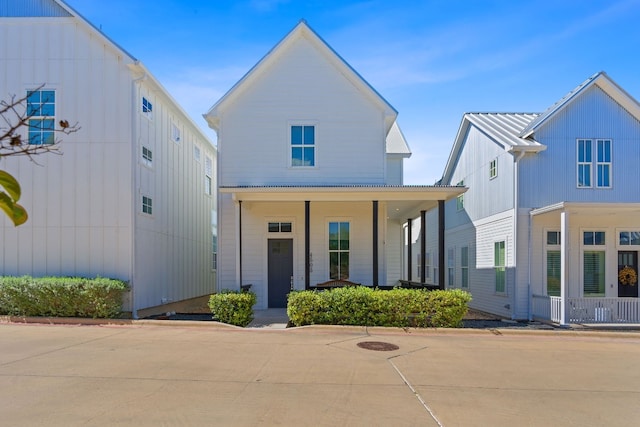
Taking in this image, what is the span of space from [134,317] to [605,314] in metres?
12.7

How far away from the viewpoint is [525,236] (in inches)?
541

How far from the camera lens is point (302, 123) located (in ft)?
47.0

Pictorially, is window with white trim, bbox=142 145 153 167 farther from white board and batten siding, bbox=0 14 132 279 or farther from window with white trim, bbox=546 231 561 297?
window with white trim, bbox=546 231 561 297

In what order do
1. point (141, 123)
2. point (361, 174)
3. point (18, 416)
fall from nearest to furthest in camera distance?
1. point (18, 416)
2. point (141, 123)
3. point (361, 174)

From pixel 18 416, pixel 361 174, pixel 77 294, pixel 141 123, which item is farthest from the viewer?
pixel 361 174

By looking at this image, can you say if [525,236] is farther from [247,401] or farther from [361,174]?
[247,401]

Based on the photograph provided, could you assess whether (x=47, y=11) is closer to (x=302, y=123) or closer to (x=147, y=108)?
(x=147, y=108)

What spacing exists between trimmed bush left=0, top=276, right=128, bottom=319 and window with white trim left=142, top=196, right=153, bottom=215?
2562 mm

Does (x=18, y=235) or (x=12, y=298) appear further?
(x=18, y=235)

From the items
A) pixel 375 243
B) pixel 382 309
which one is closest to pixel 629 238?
pixel 375 243

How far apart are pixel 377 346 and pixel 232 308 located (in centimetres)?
405

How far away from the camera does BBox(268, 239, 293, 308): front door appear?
46.9 ft

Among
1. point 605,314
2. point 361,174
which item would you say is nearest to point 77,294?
point 361,174

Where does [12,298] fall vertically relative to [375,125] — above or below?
below
